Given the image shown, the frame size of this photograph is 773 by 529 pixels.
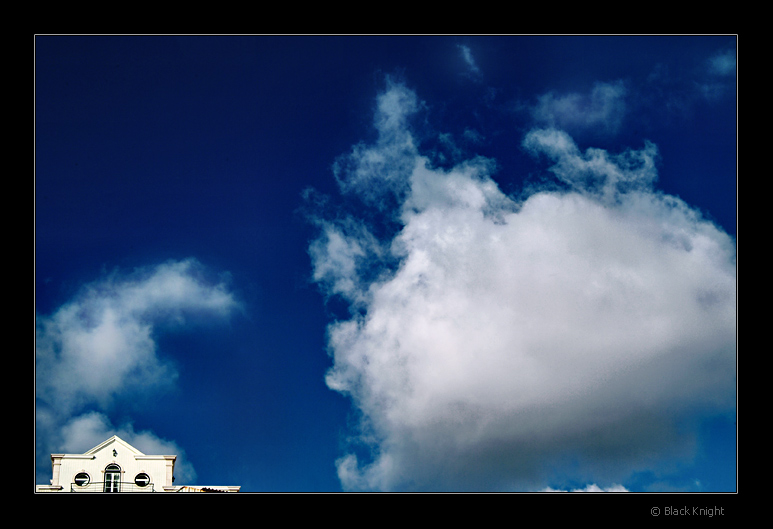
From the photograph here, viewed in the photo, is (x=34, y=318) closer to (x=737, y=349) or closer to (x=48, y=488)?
(x=48, y=488)

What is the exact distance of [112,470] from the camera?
6028 cm

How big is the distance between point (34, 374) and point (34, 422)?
2.57 meters

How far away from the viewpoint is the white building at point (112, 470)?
5966cm

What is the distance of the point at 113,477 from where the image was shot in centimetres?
6006

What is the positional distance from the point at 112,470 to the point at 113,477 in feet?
2.05

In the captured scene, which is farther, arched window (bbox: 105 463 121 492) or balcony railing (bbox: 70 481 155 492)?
arched window (bbox: 105 463 121 492)

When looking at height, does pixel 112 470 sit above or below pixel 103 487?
above

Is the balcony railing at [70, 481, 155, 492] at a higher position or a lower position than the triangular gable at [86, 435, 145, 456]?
lower

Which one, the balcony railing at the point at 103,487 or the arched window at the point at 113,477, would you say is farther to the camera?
the arched window at the point at 113,477

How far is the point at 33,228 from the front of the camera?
37031 mm

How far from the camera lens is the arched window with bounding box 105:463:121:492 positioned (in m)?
59.6

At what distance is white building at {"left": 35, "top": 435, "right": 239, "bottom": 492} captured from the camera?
59656mm

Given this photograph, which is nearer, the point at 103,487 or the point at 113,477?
the point at 103,487

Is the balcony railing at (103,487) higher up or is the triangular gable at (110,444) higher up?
the triangular gable at (110,444)
